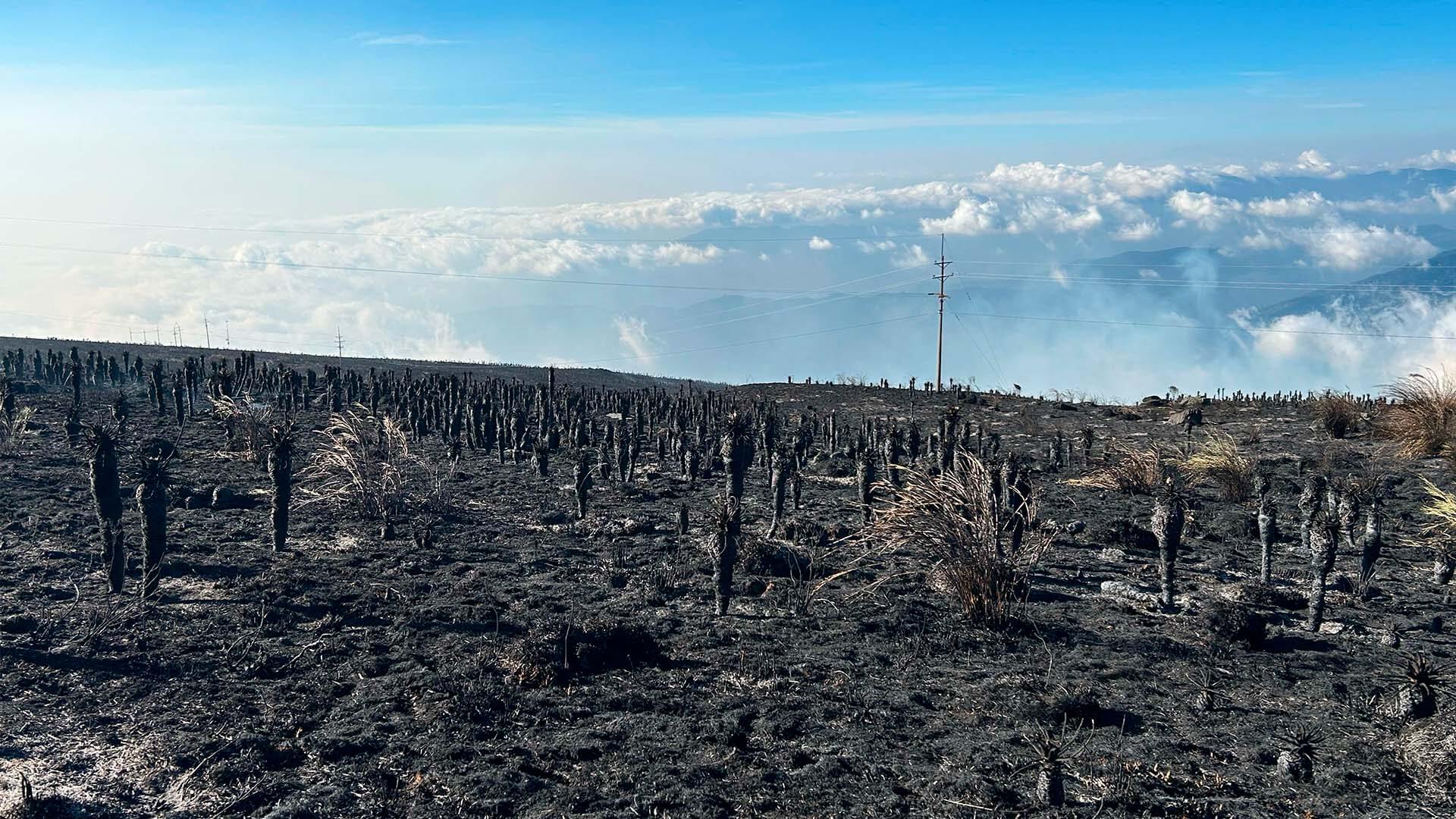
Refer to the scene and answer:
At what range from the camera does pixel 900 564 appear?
92.4 ft

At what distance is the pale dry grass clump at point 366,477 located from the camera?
3322cm

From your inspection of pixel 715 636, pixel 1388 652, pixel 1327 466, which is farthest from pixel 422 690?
pixel 1327 466

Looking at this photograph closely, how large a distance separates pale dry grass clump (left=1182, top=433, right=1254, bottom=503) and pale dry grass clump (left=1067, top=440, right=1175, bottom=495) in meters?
1.32

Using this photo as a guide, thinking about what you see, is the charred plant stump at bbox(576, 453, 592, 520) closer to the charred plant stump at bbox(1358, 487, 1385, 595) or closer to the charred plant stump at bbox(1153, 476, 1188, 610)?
the charred plant stump at bbox(1153, 476, 1188, 610)

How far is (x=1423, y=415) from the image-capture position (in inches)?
1619

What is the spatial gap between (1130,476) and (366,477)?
99.9 feet

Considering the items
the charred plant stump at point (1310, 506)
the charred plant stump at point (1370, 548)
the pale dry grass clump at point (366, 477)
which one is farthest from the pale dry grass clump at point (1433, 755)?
the pale dry grass clump at point (366, 477)

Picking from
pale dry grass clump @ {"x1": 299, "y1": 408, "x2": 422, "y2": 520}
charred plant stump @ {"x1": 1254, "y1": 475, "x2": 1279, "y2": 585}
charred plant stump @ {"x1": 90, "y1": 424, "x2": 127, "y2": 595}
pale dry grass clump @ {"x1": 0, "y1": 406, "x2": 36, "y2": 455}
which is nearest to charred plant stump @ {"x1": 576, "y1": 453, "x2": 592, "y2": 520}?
pale dry grass clump @ {"x1": 299, "y1": 408, "x2": 422, "y2": 520}

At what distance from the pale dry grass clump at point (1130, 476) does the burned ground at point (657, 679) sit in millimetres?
6565

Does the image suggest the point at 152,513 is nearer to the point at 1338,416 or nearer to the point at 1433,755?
the point at 1433,755

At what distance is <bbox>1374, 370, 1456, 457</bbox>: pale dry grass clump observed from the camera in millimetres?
40625

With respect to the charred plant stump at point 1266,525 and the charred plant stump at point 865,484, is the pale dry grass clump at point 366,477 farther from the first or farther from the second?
the charred plant stump at point 1266,525

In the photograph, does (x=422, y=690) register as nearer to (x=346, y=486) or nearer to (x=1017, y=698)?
(x=1017, y=698)

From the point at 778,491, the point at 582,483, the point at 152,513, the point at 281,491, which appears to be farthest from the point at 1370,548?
the point at 152,513
